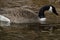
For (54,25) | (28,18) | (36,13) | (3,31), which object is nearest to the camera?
(3,31)

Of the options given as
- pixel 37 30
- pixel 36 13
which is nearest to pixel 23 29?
pixel 37 30

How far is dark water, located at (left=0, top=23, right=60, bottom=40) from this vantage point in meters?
11.6

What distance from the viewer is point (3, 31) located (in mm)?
12336

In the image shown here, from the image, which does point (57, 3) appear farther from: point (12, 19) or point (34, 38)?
point (34, 38)

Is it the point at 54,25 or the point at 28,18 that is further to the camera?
the point at 28,18

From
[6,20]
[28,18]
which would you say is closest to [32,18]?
[28,18]

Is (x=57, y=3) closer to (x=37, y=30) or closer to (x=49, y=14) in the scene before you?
(x=49, y=14)

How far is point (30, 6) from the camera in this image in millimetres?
17062

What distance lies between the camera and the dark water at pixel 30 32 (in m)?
11.6

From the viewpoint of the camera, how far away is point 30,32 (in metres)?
12.3

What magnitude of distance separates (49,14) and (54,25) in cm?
223

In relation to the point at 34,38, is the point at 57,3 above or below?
above

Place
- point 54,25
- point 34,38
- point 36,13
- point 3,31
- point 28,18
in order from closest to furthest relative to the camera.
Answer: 1. point 34,38
2. point 3,31
3. point 54,25
4. point 28,18
5. point 36,13

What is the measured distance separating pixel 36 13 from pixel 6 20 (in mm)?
2123
